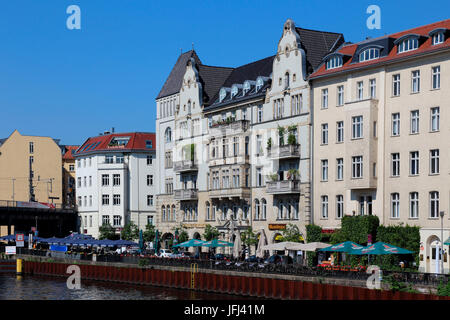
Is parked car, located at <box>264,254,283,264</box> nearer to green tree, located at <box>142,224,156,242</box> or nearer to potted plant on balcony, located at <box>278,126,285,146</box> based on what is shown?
potted plant on balcony, located at <box>278,126,285,146</box>

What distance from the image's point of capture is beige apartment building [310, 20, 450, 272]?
238 ft

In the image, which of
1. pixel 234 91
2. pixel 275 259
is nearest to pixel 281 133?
pixel 234 91

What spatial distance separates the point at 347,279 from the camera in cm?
6128

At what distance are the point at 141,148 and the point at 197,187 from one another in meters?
35.1

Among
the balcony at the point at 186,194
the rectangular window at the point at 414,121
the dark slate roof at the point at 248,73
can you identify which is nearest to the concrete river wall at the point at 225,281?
the balcony at the point at 186,194

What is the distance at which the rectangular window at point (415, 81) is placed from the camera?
7494 centimetres

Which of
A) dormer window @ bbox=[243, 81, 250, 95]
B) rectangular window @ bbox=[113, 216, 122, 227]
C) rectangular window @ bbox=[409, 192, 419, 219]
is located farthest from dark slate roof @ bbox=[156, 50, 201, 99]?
rectangular window @ bbox=[409, 192, 419, 219]

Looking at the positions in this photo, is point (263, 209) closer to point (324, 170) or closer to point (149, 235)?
point (324, 170)

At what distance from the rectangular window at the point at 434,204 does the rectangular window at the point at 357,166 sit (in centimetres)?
790

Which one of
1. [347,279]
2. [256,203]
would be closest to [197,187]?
[256,203]

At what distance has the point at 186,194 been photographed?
358 feet

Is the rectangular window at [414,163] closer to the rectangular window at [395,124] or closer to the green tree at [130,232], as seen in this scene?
the rectangular window at [395,124]
